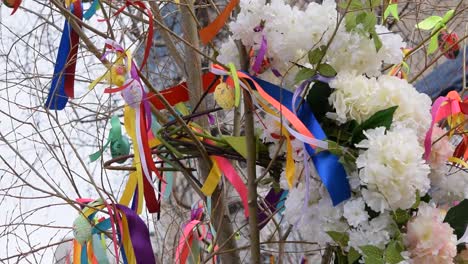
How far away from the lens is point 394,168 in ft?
3.86

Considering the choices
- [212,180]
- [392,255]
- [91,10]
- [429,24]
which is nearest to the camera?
[392,255]

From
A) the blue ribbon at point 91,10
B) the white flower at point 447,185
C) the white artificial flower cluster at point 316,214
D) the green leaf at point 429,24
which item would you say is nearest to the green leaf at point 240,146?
the white artificial flower cluster at point 316,214

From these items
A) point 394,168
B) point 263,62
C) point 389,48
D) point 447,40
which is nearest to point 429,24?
point 447,40

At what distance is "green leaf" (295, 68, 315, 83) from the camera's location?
1.29 metres

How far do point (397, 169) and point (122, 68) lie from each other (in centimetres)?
61

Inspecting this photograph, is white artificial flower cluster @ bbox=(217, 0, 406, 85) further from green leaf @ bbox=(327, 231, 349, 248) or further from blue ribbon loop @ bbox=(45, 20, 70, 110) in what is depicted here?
blue ribbon loop @ bbox=(45, 20, 70, 110)

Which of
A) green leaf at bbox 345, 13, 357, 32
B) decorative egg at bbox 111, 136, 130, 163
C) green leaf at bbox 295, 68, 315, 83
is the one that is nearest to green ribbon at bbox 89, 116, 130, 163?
decorative egg at bbox 111, 136, 130, 163

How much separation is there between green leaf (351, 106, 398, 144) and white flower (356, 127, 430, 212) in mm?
33

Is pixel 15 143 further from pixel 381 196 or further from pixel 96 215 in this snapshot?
pixel 381 196

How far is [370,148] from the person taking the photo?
120cm

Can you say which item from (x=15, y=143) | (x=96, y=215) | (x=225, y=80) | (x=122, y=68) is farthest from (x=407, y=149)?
(x=15, y=143)

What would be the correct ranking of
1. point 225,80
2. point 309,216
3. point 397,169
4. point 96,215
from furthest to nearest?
point 96,215, point 225,80, point 309,216, point 397,169

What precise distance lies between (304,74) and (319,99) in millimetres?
65

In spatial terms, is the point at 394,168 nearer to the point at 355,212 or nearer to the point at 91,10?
the point at 355,212
